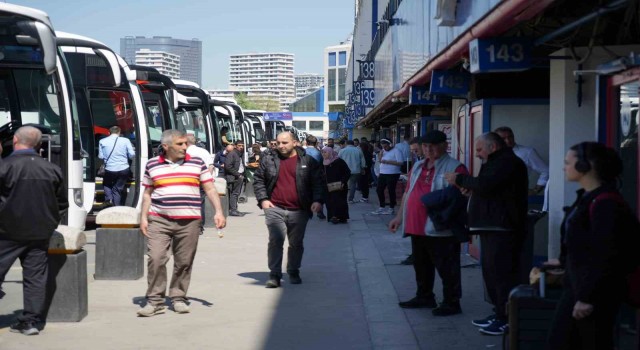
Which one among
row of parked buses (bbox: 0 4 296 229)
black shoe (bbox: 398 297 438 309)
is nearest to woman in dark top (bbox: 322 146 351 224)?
row of parked buses (bbox: 0 4 296 229)

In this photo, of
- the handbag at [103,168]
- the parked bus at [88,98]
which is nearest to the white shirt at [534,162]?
the parked bus at [88,98]

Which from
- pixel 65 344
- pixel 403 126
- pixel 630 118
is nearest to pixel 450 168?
pixel 630 118

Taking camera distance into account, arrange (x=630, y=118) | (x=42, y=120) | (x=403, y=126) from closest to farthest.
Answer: (x=630, y=118) → (x=42, y=120) → (x=403, y=126)

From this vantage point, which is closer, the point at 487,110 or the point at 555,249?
the point at 555,249

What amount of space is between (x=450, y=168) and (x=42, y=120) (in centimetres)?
664

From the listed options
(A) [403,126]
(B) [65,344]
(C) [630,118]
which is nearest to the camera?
(C) [630,118]

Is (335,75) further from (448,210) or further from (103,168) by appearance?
Answer: (448,210)

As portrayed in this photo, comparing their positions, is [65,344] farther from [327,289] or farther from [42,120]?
[42,120]

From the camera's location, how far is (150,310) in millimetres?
9242

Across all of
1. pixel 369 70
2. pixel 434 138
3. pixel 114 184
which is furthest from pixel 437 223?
pixel 369 70

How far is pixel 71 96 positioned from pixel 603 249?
885cm

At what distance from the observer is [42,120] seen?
13.6m

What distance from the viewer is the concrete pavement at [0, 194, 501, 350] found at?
8164 mm

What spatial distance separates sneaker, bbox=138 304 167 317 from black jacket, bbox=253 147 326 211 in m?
2.09
